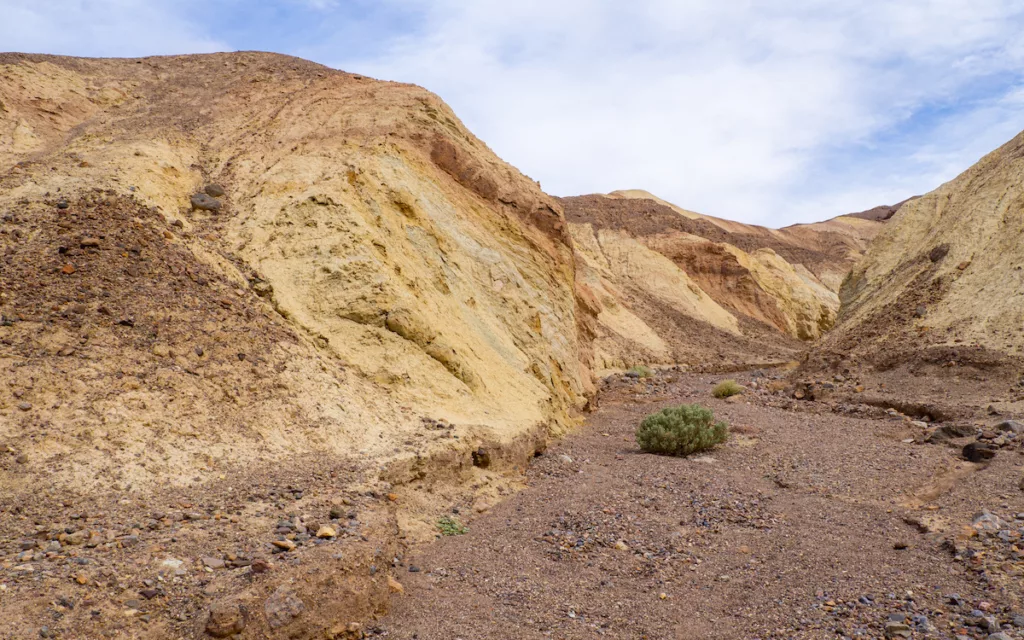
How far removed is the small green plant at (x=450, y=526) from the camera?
685cm

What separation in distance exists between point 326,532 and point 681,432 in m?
6.40

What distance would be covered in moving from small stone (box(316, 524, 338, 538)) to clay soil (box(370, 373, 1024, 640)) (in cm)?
68

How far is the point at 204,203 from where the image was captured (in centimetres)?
977

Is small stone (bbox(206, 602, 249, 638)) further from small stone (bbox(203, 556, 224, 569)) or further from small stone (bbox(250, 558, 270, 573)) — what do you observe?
small stone (bbox(203, 556, 224, 569))

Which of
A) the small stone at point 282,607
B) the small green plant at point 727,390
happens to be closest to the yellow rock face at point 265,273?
the small stone at point 282,607

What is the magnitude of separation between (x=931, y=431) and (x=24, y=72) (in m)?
15.7

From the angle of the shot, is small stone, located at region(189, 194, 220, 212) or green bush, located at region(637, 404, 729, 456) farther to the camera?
green bush, located at region(637, 404, 729, 456)

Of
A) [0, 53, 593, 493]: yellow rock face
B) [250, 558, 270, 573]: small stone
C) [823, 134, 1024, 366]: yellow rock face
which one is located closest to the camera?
[250, 558, 270, 573]: small stone

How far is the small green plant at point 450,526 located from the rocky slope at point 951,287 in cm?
1189

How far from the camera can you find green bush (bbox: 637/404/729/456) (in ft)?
34.8

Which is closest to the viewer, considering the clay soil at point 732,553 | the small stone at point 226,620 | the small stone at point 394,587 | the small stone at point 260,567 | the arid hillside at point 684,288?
the small stone at point 226,620

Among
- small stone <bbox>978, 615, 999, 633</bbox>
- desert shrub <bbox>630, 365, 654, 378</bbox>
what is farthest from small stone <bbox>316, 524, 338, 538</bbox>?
desert shrub <bbox>630, 365, 654, 378</bbox>

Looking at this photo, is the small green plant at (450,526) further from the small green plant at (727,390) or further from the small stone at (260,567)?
the small green plant at (727,390)

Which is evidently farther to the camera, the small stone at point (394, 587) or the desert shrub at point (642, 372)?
the desert shrub at point (642, 372)
